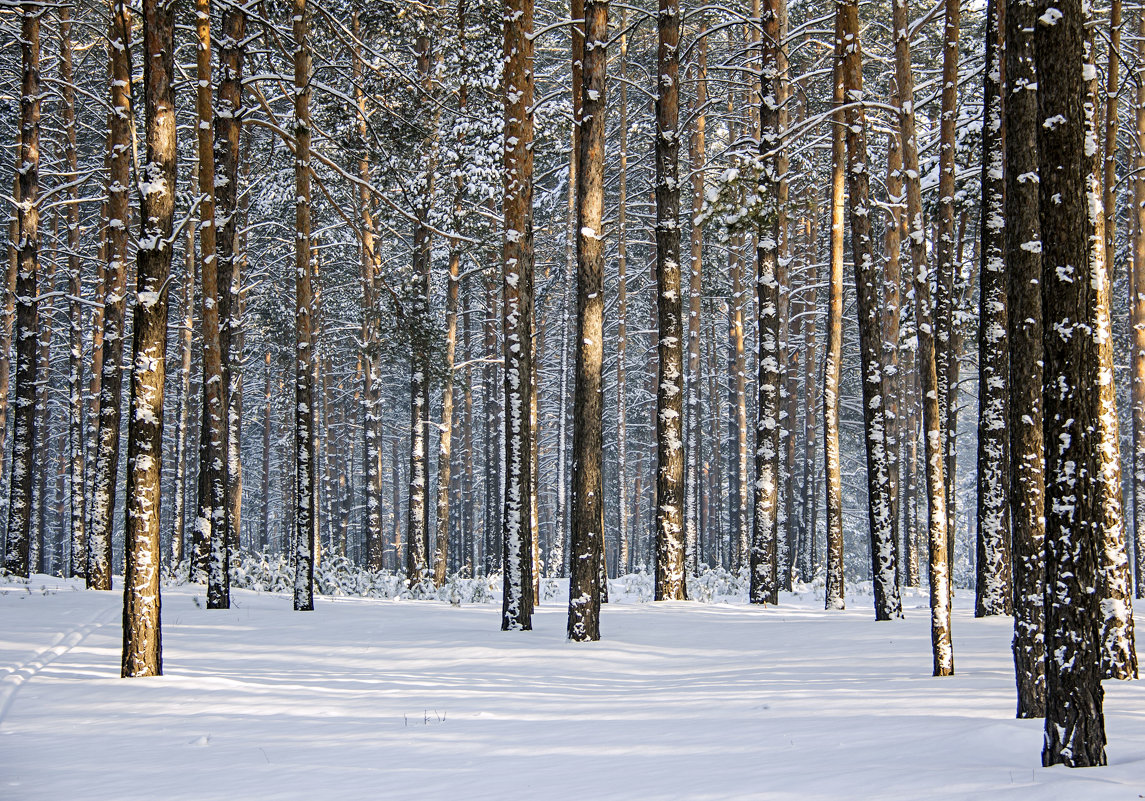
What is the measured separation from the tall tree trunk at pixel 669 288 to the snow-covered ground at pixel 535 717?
1948 mm

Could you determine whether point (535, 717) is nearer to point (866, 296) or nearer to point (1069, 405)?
point (1069, 405)

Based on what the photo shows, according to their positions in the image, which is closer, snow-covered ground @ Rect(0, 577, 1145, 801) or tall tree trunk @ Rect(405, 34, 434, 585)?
snow-covered ground @ Rect(0, 577, 1145, 801)

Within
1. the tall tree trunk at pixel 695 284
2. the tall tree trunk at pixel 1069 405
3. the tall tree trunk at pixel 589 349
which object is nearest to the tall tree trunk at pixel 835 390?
the tall tree trunk at pixel 695 284

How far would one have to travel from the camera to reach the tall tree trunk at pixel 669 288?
43.7 ft

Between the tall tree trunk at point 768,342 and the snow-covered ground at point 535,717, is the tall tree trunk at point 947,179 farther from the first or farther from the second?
the snow-covered ground at point 535,717

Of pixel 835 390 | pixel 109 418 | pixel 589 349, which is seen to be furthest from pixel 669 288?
pixel 109 418

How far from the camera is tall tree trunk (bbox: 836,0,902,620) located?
11.5 meters

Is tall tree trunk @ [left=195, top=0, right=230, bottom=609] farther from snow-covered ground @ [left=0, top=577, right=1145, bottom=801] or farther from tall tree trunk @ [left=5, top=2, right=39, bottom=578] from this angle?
tall tree trunk @ [left=5, top=2, right=39, bottom=578]

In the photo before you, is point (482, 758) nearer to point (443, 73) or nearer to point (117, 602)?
point (117, 602)

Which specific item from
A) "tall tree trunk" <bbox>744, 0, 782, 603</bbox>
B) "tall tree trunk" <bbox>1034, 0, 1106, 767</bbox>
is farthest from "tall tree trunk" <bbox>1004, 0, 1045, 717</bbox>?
"tall tree trunk" <bbox>744, 0, 782, 603</bbox>

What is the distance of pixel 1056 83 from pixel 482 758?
16.9ft

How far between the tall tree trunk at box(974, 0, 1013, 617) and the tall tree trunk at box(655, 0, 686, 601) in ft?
14.3

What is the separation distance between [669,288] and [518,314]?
7.94ft

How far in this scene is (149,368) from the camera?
8.95 meters
